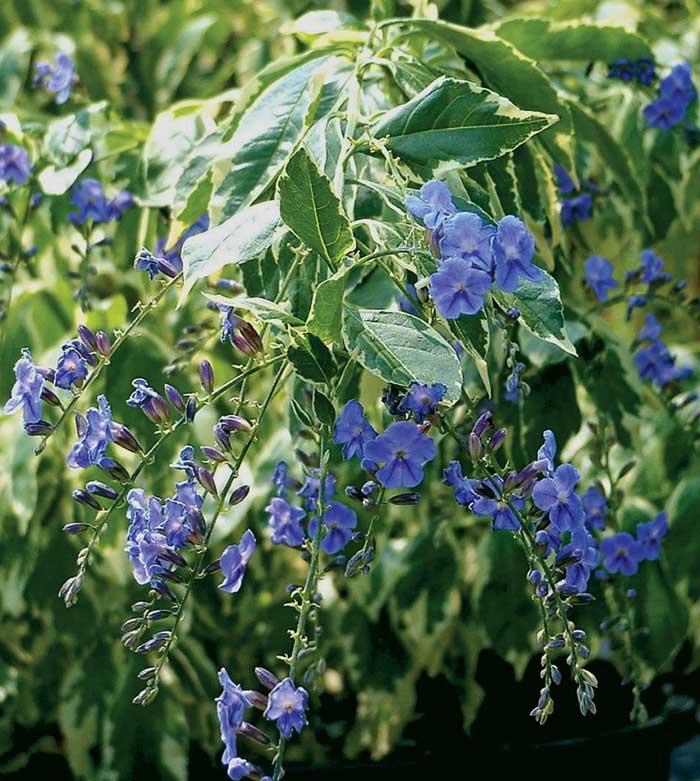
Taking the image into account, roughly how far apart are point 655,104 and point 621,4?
1.24ft

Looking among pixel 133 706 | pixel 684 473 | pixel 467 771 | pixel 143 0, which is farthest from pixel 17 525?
pixel 143 0

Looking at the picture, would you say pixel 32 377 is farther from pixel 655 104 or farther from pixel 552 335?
pixel 655 104

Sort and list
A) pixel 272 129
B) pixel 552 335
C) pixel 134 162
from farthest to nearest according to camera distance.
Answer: pixel 134 162
pixel 272 129
pixel 552 335

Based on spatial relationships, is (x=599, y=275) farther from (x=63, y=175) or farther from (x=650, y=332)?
(x=63, y=175)

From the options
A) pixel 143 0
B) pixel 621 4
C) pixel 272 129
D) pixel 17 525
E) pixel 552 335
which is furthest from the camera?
pixel 143 0

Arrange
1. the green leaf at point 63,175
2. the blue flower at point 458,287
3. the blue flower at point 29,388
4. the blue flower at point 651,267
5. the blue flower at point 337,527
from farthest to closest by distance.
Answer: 1. the blue flower at point 651,267
2. the green leaf at point 63,175
3. the blue flower at point 337,527
4. the blue flower at point 29,388
5. the blue flower at point 458,287

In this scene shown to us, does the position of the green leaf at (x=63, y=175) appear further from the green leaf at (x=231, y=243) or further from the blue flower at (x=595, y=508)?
the blue flower at (x=595, y=508)

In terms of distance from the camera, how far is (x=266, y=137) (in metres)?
0.93

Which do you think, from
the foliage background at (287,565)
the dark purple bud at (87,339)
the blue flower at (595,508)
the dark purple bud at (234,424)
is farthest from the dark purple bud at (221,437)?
the blue flower at (595,508)

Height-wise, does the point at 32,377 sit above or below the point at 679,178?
above

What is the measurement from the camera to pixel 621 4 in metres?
1.59

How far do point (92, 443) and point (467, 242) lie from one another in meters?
0.25

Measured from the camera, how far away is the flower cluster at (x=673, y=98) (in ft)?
4.11

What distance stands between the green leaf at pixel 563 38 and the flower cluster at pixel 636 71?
0.07m
